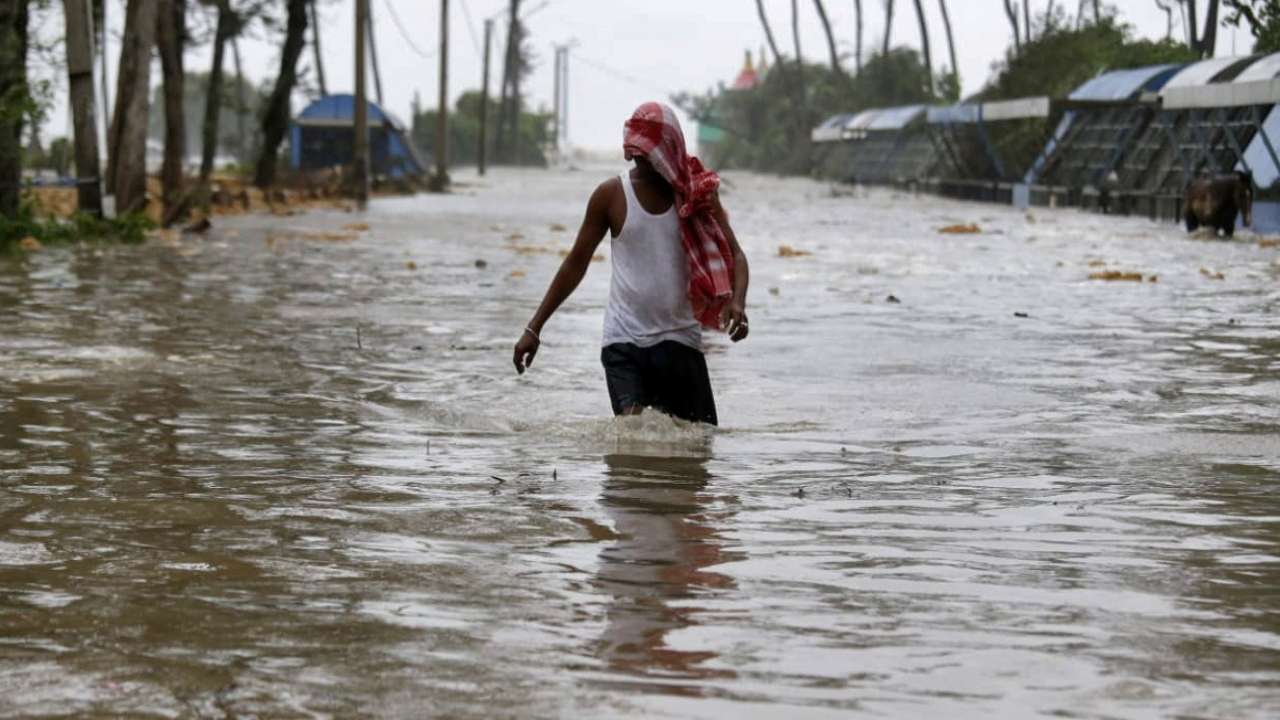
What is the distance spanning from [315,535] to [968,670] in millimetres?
2322

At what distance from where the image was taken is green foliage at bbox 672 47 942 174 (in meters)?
94.2

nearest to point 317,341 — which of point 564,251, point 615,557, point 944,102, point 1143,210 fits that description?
point 615,557

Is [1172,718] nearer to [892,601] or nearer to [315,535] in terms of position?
[892,601]

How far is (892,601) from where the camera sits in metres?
5.23

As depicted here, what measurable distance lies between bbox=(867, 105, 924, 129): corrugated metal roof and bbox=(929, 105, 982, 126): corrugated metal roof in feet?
14.0

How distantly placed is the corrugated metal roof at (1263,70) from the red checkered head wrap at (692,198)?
23.0 m

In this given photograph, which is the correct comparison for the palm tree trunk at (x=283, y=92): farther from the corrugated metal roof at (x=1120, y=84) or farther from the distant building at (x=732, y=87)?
the distant building at (x=732, y=87)

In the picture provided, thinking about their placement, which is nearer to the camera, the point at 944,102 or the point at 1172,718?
the point at 1172,718

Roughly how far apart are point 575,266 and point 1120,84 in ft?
108

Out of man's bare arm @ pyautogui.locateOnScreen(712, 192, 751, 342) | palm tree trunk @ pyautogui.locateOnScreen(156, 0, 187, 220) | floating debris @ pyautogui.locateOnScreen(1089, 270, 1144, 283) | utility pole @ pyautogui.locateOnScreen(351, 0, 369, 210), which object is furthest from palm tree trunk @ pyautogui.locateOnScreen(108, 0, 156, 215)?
man's bare arm @ pyautogui.locateOnScreen(712, 192, 751, 342)

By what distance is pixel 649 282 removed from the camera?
784cm

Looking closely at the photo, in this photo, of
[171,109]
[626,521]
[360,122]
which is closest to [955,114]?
[360,122]

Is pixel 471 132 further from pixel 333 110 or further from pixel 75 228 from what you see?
pixel 75 228

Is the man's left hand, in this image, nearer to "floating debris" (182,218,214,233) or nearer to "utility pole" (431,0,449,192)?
"floating debris" (182,218,214,233)
